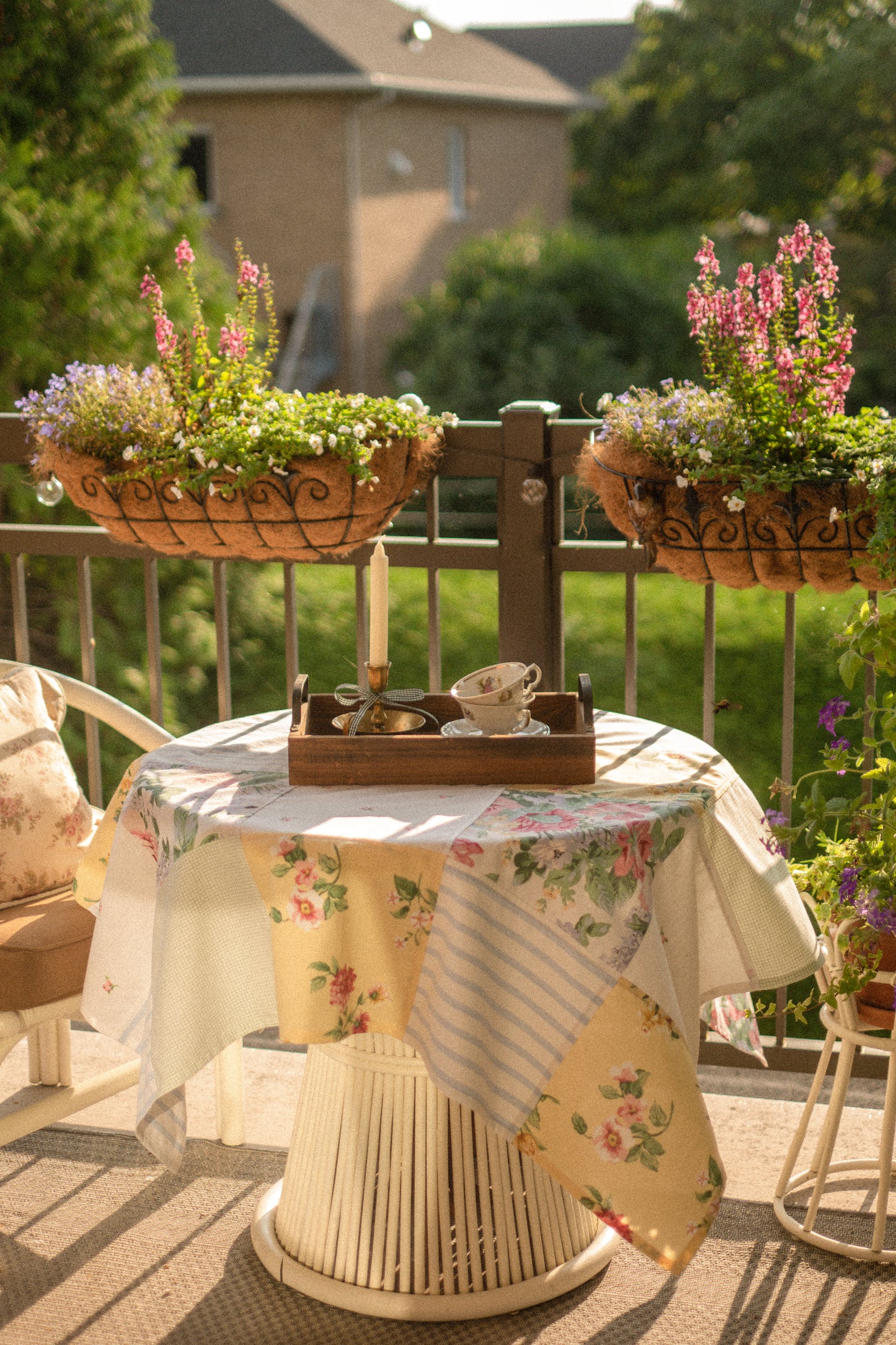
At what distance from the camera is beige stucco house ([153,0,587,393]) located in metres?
13.2

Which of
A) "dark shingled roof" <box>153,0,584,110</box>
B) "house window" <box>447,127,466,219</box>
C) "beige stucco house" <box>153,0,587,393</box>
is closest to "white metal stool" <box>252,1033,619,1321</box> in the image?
"beige stucco house" <box>153,0,587,393</box>

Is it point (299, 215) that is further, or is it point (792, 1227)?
point (299, 215)

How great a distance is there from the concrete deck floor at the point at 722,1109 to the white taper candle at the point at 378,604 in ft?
3.31

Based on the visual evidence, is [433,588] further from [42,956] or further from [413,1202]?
[413,1202]

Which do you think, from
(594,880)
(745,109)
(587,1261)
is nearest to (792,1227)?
(587,1261)

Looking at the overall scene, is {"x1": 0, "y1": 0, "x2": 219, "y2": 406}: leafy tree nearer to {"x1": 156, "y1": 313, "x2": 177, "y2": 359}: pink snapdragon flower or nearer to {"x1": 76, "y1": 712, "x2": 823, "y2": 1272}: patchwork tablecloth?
{"x1": 156, "y1": 313, "x2": 177, "y2": 359}: pink snapdragon flower

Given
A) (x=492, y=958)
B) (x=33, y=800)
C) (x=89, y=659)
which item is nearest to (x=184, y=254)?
(x=89, y=659)

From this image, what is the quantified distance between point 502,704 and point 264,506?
2.18 feet

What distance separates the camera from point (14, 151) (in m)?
4.95

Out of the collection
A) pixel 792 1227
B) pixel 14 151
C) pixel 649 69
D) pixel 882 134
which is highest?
pixel 649 69

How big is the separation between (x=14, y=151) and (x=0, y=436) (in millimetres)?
2555

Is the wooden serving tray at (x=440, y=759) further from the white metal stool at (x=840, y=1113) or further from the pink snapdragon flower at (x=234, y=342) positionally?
the pink snapdragon flower at (x=234, y=342)

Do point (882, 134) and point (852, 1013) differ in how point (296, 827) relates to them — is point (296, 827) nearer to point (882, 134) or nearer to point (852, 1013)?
point (852, 1013)

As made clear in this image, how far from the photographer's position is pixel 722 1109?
259 cm
